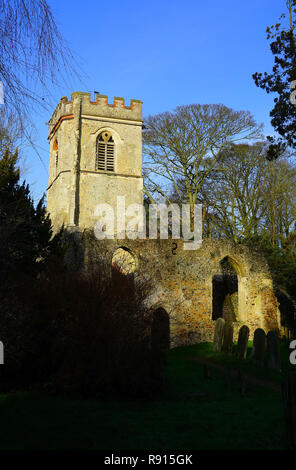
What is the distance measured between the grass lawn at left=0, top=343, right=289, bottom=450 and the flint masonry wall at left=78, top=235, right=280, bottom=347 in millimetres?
7811

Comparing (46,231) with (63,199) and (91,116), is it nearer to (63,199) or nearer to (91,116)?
(63,199)

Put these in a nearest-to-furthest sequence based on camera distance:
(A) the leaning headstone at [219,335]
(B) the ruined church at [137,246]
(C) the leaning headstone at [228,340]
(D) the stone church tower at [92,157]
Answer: (C) the leaning headstone at [228,340] → (A) the leaning headstone at [219,335] → (B) the ruined church at [137,246] → (D) the stone church tower at [92,157]

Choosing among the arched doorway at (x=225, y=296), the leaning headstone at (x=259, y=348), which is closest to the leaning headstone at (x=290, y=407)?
the leaning headstone at (x=259, y=348)

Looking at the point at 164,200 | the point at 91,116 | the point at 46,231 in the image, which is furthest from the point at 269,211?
the point at 46,231

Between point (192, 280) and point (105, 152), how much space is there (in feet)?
36.7

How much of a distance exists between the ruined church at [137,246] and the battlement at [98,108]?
2.3 inches

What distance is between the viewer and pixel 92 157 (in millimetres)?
25859

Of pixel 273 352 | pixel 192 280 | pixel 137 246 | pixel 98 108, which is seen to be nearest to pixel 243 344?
pixel 273 352

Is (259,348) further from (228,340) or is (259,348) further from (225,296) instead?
(225,296)

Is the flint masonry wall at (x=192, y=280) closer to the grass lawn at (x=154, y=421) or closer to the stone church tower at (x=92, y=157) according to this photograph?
the stone church tower at (x=92, y=157)

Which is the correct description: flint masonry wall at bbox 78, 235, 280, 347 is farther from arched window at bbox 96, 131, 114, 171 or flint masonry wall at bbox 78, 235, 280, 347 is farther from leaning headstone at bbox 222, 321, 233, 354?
arched window at bbox 96, 131, 114, 171

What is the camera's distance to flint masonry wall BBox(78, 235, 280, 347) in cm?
1797

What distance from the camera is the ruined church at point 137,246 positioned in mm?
18172

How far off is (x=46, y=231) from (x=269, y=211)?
17134mm
